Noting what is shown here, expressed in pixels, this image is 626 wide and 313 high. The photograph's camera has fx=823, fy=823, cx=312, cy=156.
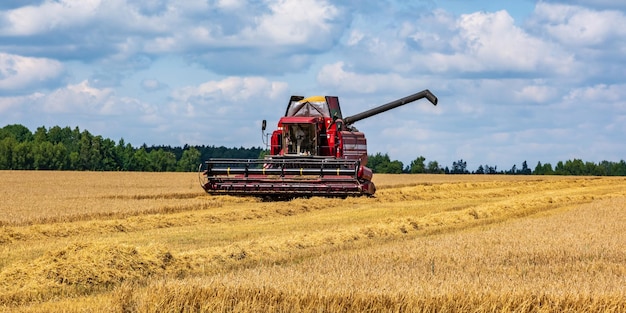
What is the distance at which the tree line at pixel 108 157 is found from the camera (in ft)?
275

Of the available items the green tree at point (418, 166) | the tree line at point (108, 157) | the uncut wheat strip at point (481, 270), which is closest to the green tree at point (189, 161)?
the tree line at point (108, 157)

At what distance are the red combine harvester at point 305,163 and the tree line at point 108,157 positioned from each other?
44.7 meters

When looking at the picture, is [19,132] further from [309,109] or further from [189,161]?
[309,109]

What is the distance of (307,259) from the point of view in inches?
454

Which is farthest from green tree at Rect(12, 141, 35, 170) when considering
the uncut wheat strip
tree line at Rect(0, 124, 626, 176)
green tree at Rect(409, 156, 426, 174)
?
the uncut wheat strip

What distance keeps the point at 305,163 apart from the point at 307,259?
12.0m

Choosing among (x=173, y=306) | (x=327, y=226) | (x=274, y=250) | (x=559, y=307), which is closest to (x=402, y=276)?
(x=559, y=307)

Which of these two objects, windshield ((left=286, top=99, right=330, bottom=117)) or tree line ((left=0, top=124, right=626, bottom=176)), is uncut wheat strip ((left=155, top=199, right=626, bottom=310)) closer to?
windshield ((left=286, top=99, right=330, bottom=117))

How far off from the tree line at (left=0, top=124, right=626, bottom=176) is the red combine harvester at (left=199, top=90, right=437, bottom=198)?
4468cm

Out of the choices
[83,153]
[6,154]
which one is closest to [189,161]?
[83,153]

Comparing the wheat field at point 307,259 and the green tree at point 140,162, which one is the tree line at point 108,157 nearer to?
the green tree at point 140,162

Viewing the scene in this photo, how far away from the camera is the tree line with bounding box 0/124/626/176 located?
83812 millimetres

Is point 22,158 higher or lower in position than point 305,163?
higher

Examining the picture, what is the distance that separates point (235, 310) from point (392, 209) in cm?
1454
